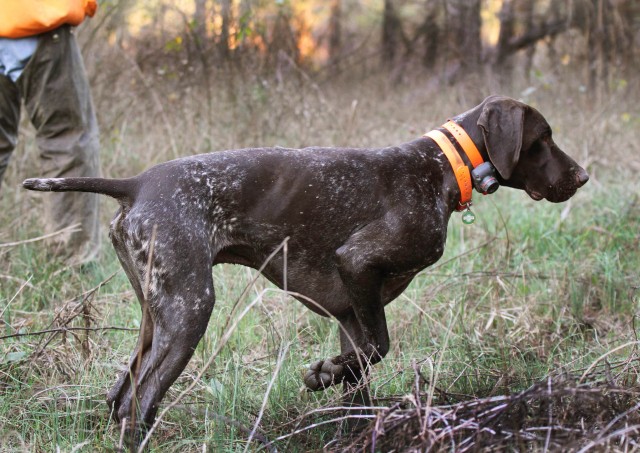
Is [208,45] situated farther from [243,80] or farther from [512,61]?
[512,61]

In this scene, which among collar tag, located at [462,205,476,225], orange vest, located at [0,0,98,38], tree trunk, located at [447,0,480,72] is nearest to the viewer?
collar tag, located at [462,205,476,225]

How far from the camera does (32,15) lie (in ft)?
15.8

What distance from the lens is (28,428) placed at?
330 centimetres

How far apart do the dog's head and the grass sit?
2.60ft

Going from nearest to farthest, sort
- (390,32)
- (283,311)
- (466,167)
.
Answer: (466,167) → (283,311) → (390,32)

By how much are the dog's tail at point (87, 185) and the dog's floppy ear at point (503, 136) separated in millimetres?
1553

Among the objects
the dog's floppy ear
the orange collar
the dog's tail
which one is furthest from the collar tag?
the dog's tail

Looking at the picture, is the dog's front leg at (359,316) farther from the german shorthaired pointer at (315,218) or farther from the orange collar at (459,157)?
the orange collar at (459,157)

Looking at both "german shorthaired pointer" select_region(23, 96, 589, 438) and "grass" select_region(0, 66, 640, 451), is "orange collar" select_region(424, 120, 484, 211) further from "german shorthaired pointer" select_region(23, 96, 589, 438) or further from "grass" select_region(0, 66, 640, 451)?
"grass" select_region(0, 66, 640, 451)

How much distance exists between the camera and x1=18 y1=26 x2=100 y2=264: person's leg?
199 inches

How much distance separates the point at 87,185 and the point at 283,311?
4.46 feet

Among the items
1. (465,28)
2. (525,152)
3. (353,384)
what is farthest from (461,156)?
(465,28)

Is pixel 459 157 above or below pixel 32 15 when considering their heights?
below

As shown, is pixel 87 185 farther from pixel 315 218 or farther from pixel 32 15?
pixel 32 15
